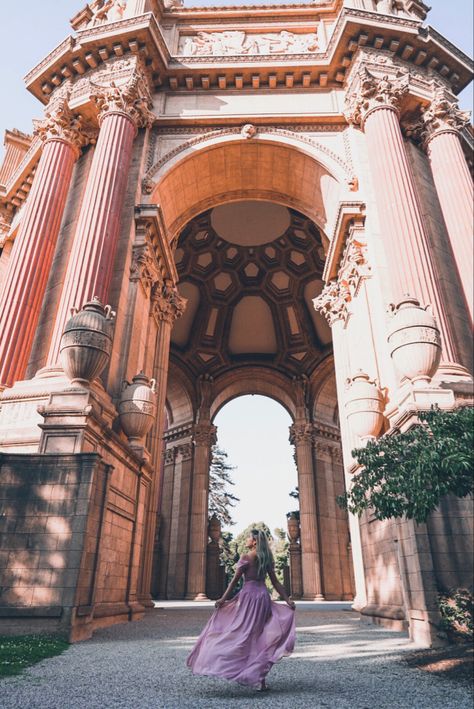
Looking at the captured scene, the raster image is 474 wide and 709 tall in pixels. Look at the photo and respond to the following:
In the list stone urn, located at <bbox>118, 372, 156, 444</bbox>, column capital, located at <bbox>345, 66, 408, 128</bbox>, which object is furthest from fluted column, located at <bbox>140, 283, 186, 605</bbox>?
column capital, located at <bbox>345, 66, 408, 128</bbox>

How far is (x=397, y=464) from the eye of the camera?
19.2 feet

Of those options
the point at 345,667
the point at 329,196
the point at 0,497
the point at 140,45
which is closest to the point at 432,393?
the point at 345,667

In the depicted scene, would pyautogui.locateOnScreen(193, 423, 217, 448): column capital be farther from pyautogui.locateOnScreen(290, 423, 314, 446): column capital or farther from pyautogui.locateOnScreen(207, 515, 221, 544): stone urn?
pyautogui.locateOnScreen(290, 423, 314, 446): column capital

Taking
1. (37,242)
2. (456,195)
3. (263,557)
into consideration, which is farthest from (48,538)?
(456,195)

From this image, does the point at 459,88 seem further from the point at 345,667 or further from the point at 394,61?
the point at 345,667

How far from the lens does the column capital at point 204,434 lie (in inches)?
1179

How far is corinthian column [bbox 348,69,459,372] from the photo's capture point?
1170cm

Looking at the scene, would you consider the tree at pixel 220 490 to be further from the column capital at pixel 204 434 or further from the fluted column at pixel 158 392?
the fluted column at pixel 158 392

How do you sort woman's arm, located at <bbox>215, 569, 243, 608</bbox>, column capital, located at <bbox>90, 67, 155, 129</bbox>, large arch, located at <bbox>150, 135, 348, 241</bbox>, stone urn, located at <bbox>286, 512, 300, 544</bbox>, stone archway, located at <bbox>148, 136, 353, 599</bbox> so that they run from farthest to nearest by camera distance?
stone urn, located at <bbox>286, 512, 300, 544</bbox>, stone archway, located at <bbox>148, 136, 353, 599</bbox>, large arch, located at <bbox>150, 135, 348, 241</bbox>, column capital, located at <bbox>90, 67, 155, 129</bbox>, woman's arm, located at <bbox>215, 569, 243, 608</bbox>

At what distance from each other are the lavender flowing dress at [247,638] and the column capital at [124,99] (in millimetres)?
14356

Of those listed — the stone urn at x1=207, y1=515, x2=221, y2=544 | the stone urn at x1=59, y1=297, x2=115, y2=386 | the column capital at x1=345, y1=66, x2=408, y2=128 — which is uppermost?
the column capital at x1=345, y1=66, x2=408, y2=128

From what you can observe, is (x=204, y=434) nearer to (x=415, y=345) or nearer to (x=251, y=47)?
(x=251, y=47)

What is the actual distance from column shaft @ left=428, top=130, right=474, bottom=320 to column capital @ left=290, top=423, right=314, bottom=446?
1879 cm

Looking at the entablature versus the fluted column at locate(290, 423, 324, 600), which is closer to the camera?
the entablature
